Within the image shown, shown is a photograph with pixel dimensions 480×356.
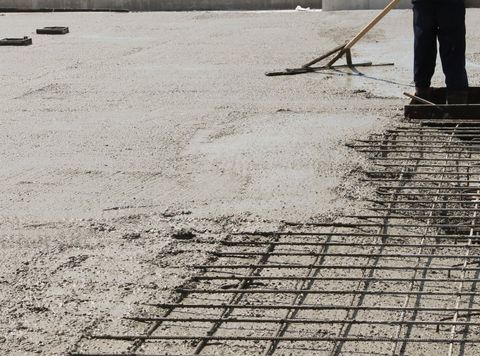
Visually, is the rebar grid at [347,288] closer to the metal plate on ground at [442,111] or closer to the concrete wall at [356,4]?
the metal plate on ground at [442,111]

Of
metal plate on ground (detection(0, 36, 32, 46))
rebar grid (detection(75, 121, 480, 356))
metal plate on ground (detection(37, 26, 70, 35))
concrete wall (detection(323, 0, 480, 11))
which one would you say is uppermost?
concrete wall (detection(323, 0, 480, 11))

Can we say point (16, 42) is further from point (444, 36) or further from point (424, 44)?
point (444, 36)

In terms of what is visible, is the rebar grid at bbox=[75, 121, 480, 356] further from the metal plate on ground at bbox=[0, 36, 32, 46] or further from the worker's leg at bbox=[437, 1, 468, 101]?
the metal plate on ground at bbox=[0, 36, 32, 46]

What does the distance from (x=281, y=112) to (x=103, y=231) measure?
3.17m

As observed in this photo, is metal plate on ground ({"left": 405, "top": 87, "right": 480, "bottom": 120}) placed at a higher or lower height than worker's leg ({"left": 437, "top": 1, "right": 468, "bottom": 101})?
lower

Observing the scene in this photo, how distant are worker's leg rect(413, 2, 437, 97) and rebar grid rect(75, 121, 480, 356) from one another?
2365 millimetres

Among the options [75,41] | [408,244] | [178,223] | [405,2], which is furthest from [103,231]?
[405,2]

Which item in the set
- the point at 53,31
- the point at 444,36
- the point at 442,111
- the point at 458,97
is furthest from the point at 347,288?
the point at 53,31

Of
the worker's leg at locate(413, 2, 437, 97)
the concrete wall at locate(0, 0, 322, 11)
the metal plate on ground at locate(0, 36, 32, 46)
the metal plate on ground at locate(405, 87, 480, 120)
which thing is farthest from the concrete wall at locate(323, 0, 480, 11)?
the metal plate on ground at locate(405, 87, 480, 120)

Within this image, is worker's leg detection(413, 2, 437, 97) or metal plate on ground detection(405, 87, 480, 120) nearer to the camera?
metal plate on ground detection(405, 87, 480, 120)

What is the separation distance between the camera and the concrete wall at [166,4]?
16969mm

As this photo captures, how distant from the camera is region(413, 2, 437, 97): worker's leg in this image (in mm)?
7906

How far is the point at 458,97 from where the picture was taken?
788cm

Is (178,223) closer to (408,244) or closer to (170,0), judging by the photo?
(408,244)
